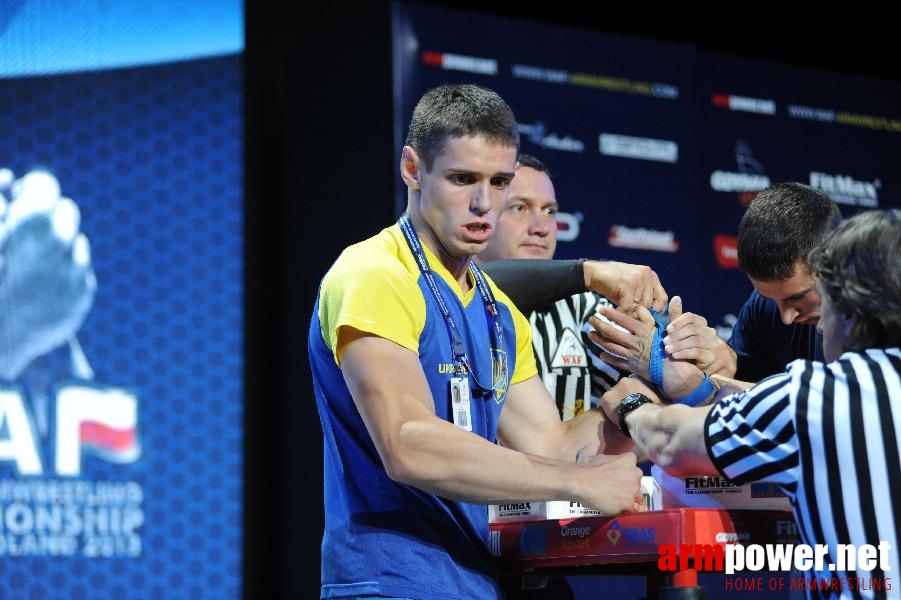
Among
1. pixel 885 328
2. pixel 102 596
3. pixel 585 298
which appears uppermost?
pixel 585 298

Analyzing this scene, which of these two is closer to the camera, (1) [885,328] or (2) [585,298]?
(1) [885,328]

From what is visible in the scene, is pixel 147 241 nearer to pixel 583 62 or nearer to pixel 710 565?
pixel 583 62

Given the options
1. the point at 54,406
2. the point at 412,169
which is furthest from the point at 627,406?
the point at 54,406

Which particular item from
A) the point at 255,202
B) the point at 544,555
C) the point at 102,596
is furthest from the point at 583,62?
the point at 544,555

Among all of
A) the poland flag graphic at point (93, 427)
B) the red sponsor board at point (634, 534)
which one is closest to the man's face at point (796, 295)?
the red sponsor board at point (634, 534)

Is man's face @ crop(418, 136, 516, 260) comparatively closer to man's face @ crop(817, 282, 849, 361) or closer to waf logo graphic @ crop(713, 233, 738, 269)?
man's face @ crop(817, 282, 849, 361)

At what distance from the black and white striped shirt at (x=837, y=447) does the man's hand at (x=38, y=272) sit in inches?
120

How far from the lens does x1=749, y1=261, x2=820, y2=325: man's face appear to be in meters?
2.53

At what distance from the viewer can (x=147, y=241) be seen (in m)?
4.29

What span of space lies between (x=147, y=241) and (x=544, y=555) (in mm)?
2699

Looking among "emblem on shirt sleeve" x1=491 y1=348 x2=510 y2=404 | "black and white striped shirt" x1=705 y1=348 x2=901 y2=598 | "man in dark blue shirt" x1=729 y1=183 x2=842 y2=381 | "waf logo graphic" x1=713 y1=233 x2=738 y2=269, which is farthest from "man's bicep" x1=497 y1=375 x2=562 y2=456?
"waf logo graphic" x1=713 y1=233 x2=738 y2=269

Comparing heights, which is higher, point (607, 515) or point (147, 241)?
point (147, 241)

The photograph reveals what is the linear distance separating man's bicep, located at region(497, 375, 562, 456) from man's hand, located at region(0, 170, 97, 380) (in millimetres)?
2315

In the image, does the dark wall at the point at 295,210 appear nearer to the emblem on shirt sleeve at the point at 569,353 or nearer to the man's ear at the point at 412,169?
the emblem on shirt sleeve at the point at 569,353
